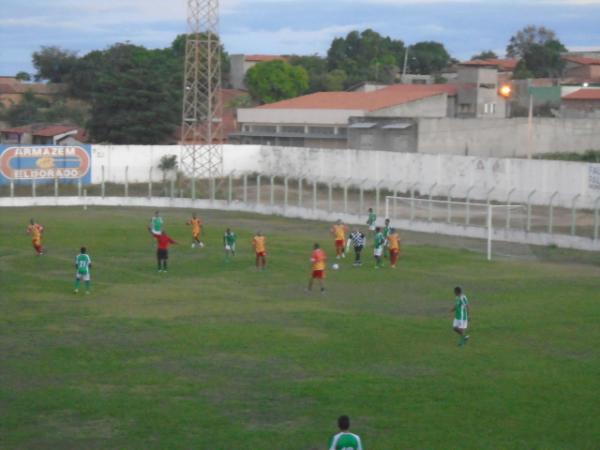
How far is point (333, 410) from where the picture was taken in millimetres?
18969

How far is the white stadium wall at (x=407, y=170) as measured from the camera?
5216cm

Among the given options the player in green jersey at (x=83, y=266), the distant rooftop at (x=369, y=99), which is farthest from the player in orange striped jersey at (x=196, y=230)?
the distant rooftop at (x=369, y=99)

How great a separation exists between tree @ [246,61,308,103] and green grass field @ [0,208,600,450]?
302 ft

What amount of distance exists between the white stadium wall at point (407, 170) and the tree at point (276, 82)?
2225 inches

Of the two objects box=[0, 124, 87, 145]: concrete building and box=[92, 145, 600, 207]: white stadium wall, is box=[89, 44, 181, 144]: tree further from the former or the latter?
box=[92, 145, 600, 207]: white stadium wall

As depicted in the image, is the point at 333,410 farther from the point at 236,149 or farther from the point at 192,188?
the point at 236,149

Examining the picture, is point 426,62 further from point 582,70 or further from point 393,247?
point 393,247

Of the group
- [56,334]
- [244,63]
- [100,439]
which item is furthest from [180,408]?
[244,63]

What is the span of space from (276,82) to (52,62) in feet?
119

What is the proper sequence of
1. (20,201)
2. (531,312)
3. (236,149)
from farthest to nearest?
1. (236,149)
2. (20,201)
3. (531,312)

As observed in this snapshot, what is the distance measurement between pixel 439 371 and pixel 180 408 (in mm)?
5688

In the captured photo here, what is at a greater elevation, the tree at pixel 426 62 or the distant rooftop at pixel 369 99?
the tree at pixel 426 62

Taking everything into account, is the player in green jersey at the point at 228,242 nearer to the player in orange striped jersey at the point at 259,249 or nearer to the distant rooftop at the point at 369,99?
the player in orange striped jersey at the point at 259,249

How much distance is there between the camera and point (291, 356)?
23484 mm
